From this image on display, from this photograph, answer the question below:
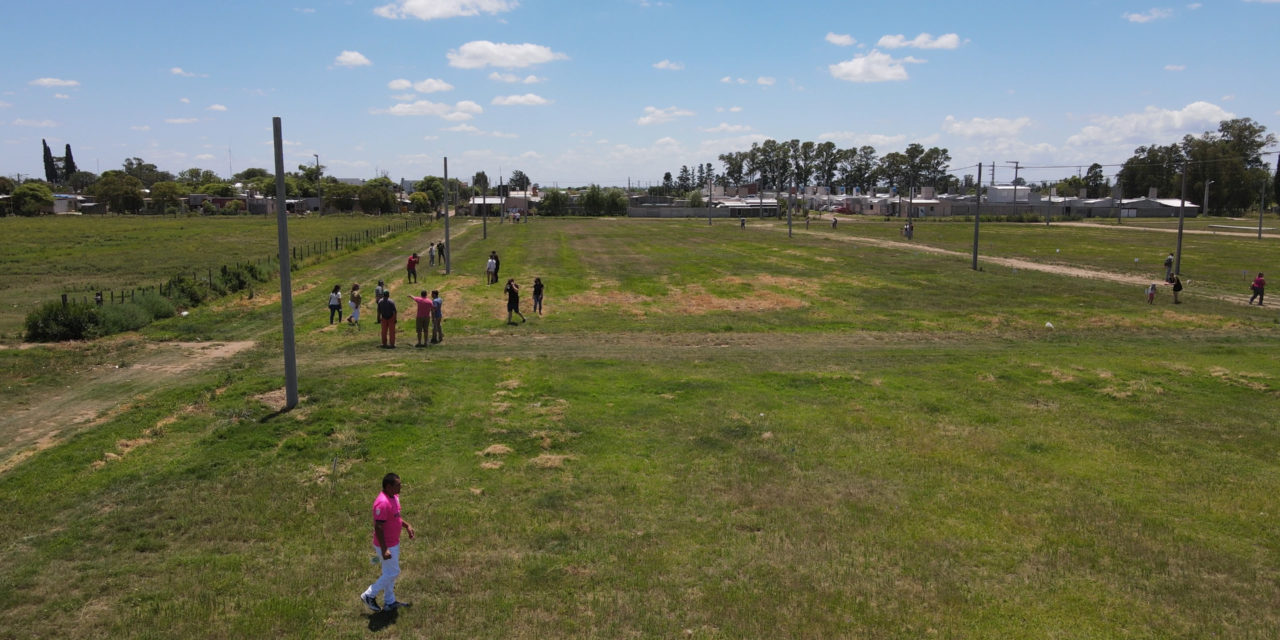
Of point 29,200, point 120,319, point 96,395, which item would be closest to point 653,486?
point 96,395

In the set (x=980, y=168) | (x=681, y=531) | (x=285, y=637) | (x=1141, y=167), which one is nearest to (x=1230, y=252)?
(x=980, y=168)

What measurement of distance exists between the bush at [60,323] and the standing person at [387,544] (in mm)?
21802

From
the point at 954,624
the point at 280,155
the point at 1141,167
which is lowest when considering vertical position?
the point at 954,624

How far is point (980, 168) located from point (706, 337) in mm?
32793

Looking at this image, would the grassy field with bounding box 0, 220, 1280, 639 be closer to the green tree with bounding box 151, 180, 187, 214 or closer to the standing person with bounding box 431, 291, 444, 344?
the standing person with bounding box 431, 291, 444, 344

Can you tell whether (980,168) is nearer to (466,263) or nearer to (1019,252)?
(1019,252)

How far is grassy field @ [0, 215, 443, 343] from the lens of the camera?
37.4 m

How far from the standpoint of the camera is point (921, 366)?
22.3 meters

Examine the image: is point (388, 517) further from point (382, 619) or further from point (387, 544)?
point (382, 619)

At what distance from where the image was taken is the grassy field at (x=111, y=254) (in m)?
37.4

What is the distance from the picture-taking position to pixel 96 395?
706 inches

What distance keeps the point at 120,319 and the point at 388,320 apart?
10057 millimetres

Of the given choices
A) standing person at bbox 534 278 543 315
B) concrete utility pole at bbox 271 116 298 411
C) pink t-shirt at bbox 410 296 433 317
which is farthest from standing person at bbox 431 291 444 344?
concrete utility pole at bbox 271 116 298 411

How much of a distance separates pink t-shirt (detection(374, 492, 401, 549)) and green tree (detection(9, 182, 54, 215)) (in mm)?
156296
